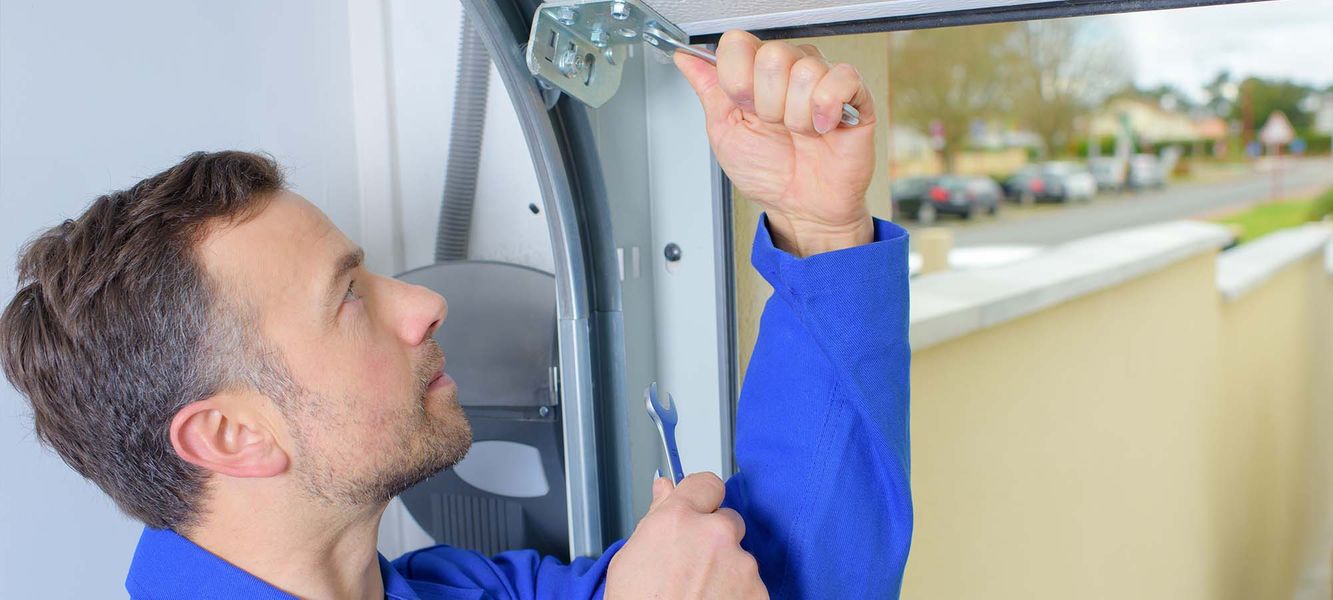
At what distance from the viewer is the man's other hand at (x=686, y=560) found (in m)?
0.71

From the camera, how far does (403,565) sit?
0.93 metres

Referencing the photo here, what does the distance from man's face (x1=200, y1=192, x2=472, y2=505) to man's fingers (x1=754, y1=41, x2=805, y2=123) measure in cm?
38

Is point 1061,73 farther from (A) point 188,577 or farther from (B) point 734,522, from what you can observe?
(A) point 188,577

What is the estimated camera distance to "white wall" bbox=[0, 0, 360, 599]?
2.85ft

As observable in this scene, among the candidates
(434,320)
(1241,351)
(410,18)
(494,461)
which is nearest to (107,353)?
(434,320)

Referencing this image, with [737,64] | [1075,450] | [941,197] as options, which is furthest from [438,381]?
[941,197]

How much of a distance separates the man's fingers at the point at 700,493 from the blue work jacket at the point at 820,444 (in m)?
0.03

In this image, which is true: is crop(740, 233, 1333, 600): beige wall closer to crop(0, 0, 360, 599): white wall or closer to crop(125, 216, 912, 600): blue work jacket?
crop(125, 216, 912, 600): blue work jacket

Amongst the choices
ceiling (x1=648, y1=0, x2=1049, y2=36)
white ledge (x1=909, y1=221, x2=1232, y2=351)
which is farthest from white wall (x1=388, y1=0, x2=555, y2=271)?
white ledge (x1=909, y1=221, x2=1232, y2=351)

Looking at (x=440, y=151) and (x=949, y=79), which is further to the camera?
(x=949, y=79)

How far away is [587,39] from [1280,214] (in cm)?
525

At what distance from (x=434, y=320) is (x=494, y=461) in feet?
0.92

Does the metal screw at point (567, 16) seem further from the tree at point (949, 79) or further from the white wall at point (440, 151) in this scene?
the tree at point (949, 79)

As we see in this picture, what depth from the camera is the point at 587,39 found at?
0.72m
